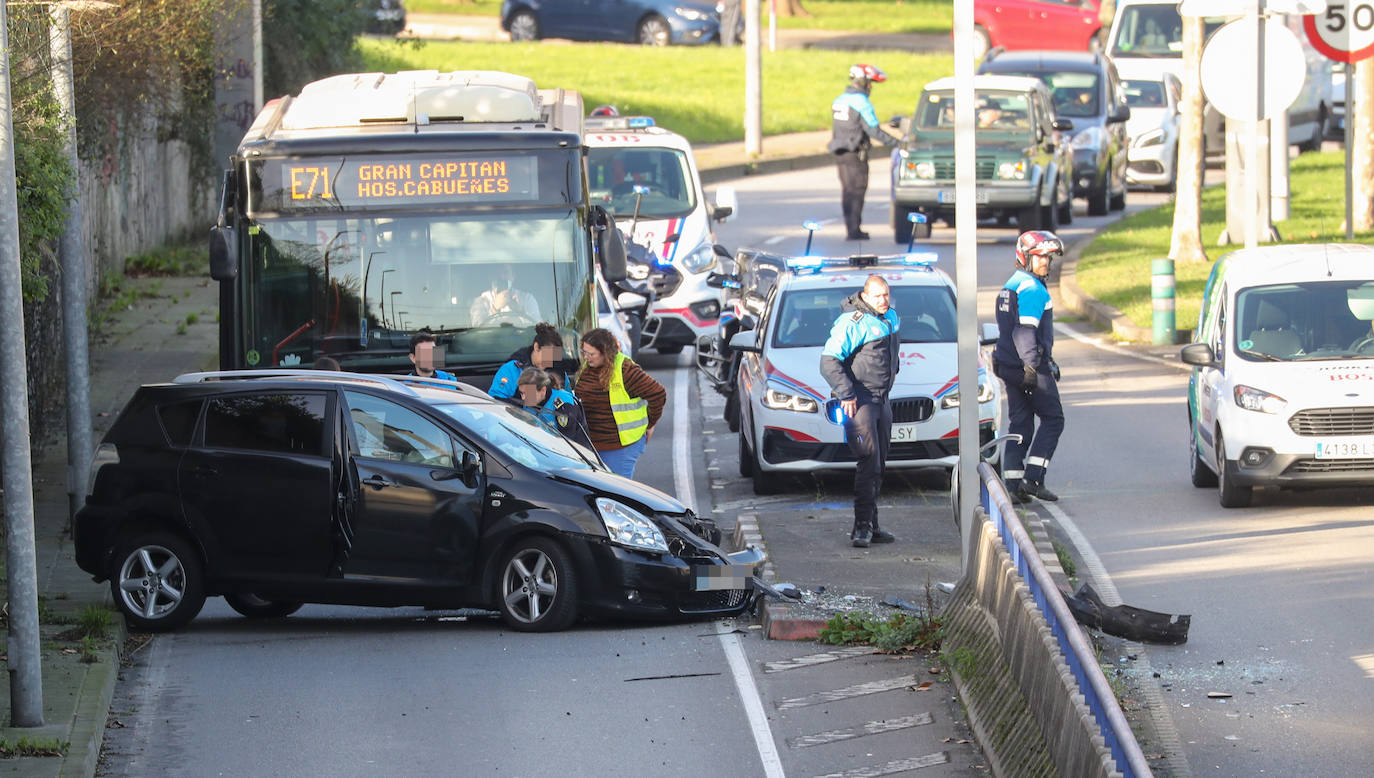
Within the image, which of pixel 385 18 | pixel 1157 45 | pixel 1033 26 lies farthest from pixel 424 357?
pixel 1033 26

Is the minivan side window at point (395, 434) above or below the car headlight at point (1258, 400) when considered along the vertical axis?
above

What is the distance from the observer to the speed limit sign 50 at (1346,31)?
1908 cm

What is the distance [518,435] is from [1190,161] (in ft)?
49.7

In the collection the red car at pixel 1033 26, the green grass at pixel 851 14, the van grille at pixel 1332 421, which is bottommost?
the van grille at pixel 1332 421

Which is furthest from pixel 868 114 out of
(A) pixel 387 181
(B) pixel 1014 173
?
(A) pixel 387 181

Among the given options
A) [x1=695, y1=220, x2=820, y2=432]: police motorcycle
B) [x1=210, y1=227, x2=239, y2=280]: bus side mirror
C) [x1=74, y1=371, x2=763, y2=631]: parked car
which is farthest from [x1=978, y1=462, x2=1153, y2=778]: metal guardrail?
[x1=695, y1=220, x2=820, y2=432]: police motorcycle

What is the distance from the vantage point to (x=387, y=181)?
44.9 feet

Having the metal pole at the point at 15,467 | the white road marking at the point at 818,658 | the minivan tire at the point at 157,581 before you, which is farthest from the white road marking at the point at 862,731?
the minivan tire at the point at 157,581

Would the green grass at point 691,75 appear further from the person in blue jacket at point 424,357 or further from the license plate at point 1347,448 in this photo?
the license plate at point 1347,448

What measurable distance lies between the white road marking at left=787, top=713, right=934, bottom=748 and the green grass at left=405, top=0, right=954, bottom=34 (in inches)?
1975

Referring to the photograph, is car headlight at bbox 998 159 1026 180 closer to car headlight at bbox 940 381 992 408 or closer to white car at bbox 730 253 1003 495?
white car at bbox 730 253 1003 495

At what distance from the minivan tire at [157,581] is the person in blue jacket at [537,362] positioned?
89.2 inches

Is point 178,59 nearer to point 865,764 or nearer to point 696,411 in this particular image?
point 696,411

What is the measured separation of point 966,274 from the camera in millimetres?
10602
